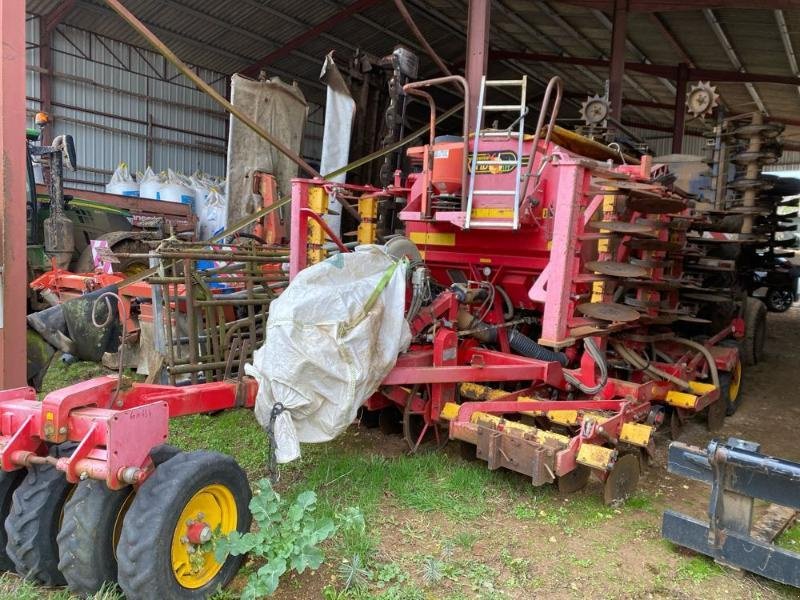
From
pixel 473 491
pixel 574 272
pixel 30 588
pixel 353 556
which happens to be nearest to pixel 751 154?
pixel 574 272

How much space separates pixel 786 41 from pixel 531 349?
37.2 feet

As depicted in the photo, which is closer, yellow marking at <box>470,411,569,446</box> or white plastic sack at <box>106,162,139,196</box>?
yellow marking at <box>470,411,569,446</box>

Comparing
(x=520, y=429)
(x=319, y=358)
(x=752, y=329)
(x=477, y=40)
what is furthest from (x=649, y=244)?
(x=752, y=329)

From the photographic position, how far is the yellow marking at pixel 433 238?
521 cm

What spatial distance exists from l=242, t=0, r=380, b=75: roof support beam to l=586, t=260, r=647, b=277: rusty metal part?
503 inches

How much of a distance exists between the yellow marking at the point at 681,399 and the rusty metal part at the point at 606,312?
3.86 feet

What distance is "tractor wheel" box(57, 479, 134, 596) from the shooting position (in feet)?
7.52

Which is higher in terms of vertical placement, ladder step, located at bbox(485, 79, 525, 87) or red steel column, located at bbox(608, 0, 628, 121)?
red steel column, located at bbox(608, 0, 628, 121)

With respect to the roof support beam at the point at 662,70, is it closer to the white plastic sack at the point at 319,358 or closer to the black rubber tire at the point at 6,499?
the white plastic sack at the point at 319,358

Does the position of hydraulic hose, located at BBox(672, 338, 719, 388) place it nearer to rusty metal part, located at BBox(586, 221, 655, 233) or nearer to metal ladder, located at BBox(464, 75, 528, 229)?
rusty metal part, located at BBox(586, 221, 655, 233)

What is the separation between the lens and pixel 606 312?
12.9 ft

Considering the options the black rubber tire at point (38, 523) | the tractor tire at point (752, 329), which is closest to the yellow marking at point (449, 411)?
the black rubber tire at point (38, 523)

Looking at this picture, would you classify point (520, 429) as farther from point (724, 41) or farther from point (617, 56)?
point (724, 41)

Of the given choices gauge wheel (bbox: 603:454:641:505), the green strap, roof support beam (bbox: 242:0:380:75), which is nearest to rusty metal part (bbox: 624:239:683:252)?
gauge wheel (bbox: 603:454:641:505)
